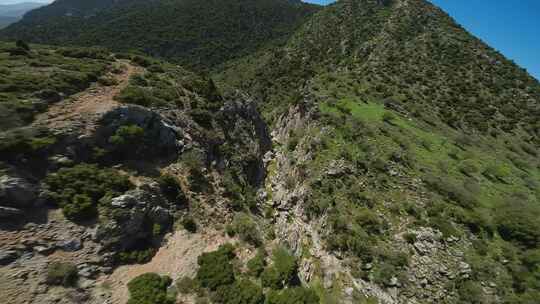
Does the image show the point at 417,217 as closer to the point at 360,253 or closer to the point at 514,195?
the point at 360,253

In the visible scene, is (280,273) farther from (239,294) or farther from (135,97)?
(135,97)

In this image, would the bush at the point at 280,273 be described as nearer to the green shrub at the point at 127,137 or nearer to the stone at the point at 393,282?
the stone at the point at 393,282

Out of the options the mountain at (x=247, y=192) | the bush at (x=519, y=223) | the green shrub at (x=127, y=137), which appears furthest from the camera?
the green shrub at (x=127, y=137)

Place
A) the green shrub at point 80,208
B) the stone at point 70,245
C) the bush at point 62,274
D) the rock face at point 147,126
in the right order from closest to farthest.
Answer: the bush at point 62,274 → the stone at point 70,245 → the green shrub at point 80,208 → the rock face at point 147,126

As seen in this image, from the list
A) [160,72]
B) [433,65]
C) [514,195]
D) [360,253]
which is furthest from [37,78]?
[433,65]

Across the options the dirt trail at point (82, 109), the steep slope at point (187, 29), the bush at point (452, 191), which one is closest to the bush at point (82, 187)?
the dirt trail at point (82, 109)

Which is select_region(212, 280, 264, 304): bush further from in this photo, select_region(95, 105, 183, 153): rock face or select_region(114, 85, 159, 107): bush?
select_region(114, 85, 159, 107): bush
